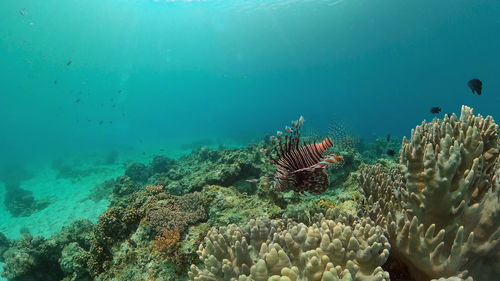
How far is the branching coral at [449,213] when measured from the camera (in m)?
2.08

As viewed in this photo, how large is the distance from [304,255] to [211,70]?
151320 millimetres

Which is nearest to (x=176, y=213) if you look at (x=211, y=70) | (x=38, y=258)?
(x=38, y=258)

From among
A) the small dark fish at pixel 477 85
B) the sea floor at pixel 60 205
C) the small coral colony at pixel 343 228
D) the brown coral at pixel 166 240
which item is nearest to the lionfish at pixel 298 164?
the small coral colony at pixel 343 228

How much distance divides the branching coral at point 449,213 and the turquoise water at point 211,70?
213cm

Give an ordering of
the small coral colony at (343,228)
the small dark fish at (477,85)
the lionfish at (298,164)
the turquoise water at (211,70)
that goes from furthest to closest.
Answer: the turquoise water at (211,70) → the small dark fish at (477,85) → the lionfish at (298,164) → the small coral colony at (343,228)

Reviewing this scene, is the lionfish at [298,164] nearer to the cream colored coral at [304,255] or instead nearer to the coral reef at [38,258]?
the cream colored coral at [304,255]

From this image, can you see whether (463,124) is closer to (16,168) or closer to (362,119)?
(16,168)

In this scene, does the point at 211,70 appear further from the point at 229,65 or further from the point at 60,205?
the point at 60,205

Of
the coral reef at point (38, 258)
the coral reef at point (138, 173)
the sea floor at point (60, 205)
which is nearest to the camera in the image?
the coral reef at point (38, 258)

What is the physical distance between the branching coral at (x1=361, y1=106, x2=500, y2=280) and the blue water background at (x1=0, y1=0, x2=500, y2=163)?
7.08ft

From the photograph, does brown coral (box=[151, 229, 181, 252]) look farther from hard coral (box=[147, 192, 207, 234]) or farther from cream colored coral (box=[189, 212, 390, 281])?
cream colored coral (box=[189, 212, 390, 281])

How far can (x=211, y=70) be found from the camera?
145250 mm

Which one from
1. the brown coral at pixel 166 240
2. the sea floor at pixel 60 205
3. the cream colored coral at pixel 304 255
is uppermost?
the sea floor at pixel 60 205

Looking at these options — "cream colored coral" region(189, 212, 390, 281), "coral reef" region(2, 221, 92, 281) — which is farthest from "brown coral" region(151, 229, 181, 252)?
"coral reef" region(2, 221, 92, 281)
